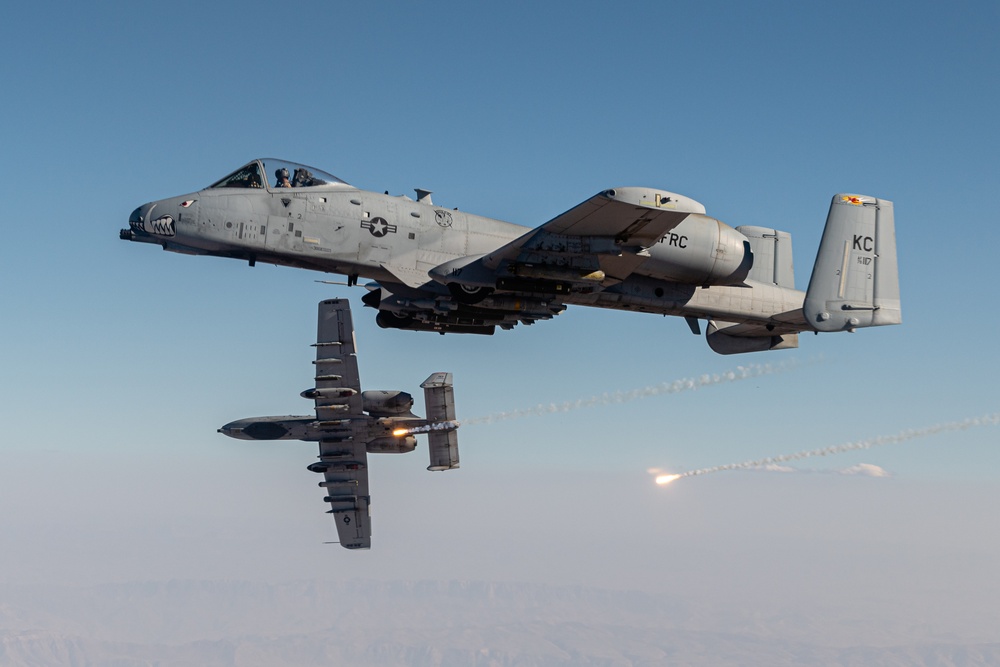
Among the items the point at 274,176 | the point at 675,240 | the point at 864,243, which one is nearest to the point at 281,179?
the point at 274,176

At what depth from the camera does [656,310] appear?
2734 centimetres

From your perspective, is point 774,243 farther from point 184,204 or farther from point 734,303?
point 184,204

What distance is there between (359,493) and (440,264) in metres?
18.6

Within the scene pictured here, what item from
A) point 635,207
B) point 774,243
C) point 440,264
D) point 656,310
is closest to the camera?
point 635,207

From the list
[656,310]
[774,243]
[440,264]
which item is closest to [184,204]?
[440,264]

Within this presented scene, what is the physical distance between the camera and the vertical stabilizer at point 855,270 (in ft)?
89.8

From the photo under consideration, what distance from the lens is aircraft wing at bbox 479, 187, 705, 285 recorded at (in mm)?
20922

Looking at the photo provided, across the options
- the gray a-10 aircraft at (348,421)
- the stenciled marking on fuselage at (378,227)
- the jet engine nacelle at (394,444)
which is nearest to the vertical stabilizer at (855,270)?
the stenciled marking on fuselage at (378,227)

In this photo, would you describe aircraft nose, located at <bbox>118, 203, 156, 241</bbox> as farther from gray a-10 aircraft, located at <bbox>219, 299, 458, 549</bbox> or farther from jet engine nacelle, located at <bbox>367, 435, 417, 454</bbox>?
jet engine nacelle, located at <bbox>367, 435, 417, 454</bbox>

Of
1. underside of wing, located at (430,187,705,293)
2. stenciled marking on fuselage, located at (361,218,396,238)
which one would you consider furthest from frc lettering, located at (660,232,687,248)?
stenciled marking on fuselage, located at (361,218,396,238)

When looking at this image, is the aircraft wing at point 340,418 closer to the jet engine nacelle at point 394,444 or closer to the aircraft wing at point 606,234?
the jet engine nacelle at point 394,444

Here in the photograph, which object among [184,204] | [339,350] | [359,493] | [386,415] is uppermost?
[184,204]

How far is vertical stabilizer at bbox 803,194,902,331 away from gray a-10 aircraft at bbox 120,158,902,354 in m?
0.04

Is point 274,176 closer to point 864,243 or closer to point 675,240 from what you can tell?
point 675,240
